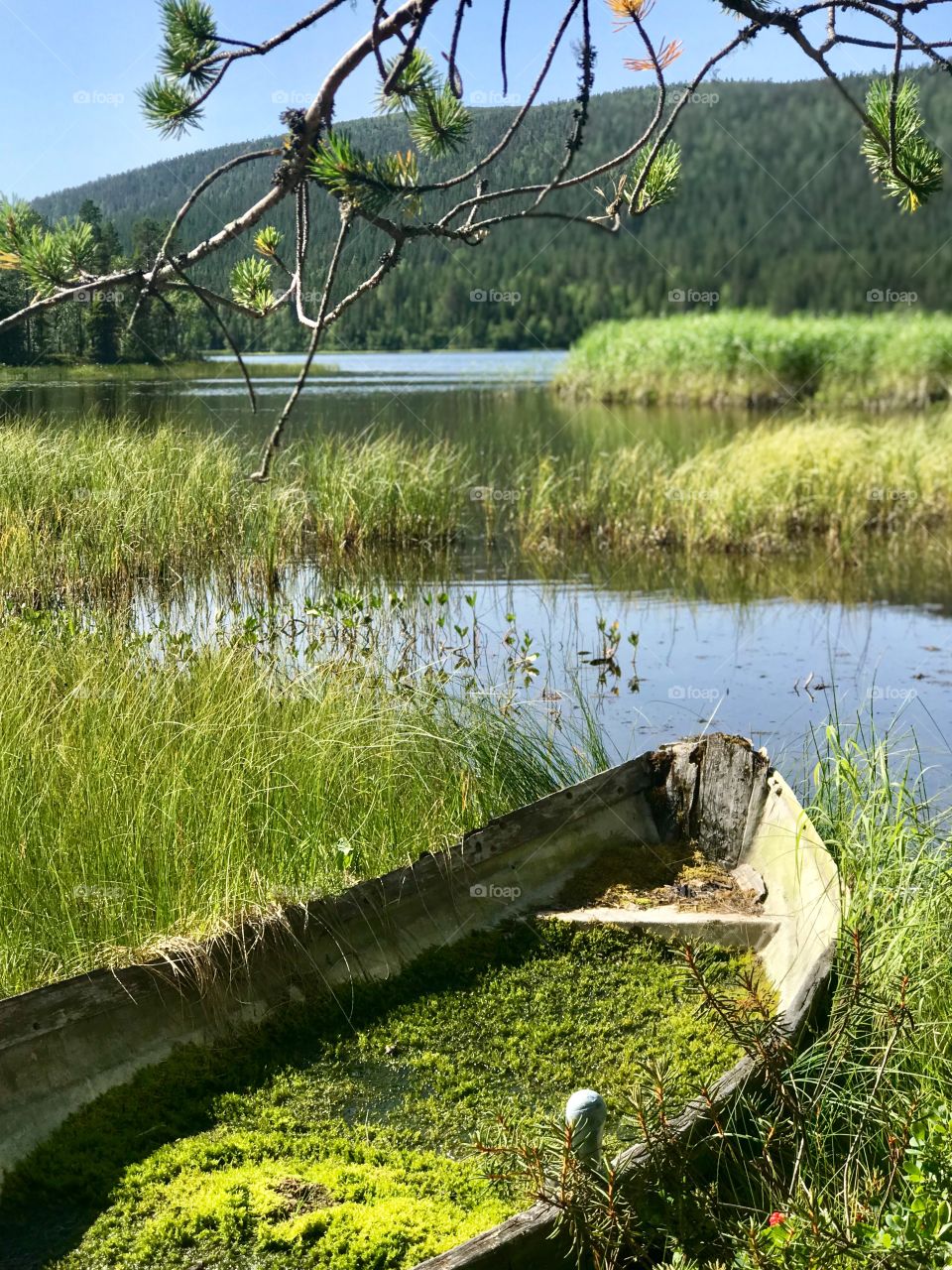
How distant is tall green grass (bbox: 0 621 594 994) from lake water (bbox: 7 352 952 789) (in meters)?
0.74

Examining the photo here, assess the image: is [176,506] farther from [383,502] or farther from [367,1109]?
[367,1109]

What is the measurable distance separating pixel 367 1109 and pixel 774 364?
90.4 ft

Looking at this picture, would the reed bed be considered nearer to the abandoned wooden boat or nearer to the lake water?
the abandoned wooden boat

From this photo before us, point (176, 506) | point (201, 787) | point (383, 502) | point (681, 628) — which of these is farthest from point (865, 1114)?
point (383, 502)

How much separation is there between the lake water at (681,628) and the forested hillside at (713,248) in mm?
9299

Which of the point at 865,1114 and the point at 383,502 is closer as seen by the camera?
the point at 865,1114

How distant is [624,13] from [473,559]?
8.60 metres

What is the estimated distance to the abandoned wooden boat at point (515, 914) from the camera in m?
2.84

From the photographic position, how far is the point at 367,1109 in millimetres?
3090

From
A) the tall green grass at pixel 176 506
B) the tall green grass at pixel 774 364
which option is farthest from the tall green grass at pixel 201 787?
the tall green grass at pixel 774 364

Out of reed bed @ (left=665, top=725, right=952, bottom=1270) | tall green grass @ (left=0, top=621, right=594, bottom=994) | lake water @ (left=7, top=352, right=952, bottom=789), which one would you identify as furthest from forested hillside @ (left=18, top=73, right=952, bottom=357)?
reed bed @ (left=665, top=725, right=952, bottom=1270)

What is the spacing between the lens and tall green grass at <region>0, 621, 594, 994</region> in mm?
3750

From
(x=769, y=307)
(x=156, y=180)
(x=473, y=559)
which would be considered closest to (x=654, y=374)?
(x=769, y=307)

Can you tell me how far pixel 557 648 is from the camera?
25.5 feet
